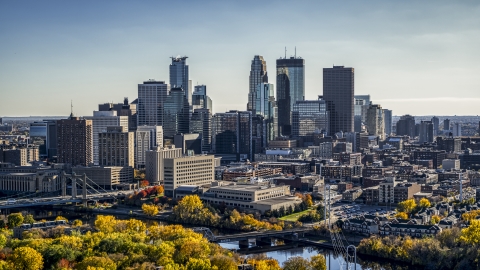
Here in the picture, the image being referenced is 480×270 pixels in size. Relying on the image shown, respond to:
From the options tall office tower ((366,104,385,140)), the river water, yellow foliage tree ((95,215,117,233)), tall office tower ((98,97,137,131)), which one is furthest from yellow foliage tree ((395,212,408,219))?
tall office tower ((366,104,385,140))

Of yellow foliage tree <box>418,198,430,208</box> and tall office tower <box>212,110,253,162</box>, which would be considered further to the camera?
tall office tower <box>212,110,253,162</box>

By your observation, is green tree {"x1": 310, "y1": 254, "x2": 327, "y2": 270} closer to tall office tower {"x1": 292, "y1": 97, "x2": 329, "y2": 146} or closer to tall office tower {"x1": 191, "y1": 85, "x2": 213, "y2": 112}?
tall office tower {"x1": 292, "y1": 97, "x2": 329, "y2": 146}

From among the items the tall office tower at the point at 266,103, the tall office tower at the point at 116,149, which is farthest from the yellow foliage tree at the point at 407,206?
the tall office tower at the point at 266,103

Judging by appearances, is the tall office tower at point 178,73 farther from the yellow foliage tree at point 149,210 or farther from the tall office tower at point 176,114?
the yellow foliage tree at point 149,210

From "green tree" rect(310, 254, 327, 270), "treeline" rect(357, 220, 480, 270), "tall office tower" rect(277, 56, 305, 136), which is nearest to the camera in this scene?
"green tree" rect(310, 254, 327, 270)

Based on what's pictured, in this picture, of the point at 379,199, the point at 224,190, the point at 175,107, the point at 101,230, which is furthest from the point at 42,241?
the point at 175,107

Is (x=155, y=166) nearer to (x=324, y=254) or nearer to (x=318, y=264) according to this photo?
(x=324, y=254)
